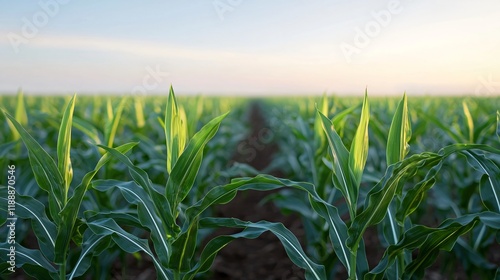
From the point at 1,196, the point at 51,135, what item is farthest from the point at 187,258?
the point at 51,135

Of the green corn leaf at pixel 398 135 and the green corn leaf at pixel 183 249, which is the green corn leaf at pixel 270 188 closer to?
the green corn leaf at pixel 183 249

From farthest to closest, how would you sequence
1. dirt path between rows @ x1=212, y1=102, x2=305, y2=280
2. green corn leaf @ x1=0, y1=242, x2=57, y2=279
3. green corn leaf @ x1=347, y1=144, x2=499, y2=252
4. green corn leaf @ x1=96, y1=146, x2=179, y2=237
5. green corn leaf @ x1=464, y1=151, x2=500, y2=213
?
dirt path between rows @ x1=212, y1=102, x2=305, y2=280
green corn leaf @ x1=464, y1=151, x2=500, y2=213
green corn leaf @ x1=0, y1=242, x2=57, y2=279
green corn leaf @ x1=96, y1=146, x2=179, y2=237
green corn leaf @ x1=347, y1=144, x2=499, y2=252

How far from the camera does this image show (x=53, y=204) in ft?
8.21

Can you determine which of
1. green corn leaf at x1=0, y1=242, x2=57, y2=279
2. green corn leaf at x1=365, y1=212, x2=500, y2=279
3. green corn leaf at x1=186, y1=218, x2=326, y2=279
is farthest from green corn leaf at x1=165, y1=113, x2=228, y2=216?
green corn leaf at x1=365, y1=212, x2=500, y2=279

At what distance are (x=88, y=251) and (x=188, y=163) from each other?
81cm

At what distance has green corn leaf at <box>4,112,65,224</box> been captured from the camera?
7.89 feet

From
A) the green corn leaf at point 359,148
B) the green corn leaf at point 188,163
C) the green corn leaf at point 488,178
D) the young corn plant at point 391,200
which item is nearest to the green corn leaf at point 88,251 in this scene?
the green corn leaf at point 188,163

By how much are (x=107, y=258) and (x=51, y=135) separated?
2.12 m

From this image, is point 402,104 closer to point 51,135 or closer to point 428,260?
point 428,260

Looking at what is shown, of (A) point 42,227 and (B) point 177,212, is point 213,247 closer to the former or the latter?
(B) point 177,212

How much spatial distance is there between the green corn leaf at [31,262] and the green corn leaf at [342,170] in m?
1.58

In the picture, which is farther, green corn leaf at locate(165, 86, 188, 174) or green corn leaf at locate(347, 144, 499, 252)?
green corn leaf at locate(165, 86, 188, 174)

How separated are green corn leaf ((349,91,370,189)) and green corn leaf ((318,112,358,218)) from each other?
28 mm

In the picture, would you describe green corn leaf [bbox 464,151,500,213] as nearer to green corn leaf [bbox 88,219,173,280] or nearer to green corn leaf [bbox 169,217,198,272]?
green corn leaf [bbox 169,217,198,272]
